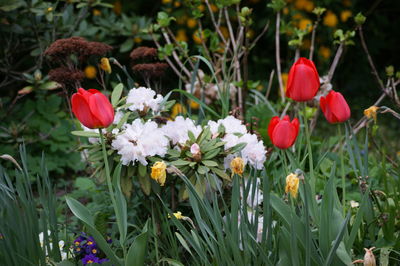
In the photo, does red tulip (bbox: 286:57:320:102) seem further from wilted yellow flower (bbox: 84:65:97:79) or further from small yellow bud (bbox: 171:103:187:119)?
wilted yellow flower (bbox: 84:65:97:79)

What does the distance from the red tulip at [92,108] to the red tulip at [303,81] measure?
536 mm

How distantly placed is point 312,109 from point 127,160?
145 cm

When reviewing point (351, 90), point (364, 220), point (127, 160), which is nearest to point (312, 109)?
point (364, 220)

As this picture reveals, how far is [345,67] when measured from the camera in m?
6.19

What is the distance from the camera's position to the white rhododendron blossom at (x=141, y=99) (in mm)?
2086

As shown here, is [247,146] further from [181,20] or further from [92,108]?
[181,20]

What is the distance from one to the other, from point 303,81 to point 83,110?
63 centimetres

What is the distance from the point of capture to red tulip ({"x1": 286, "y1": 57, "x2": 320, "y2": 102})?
1646mm

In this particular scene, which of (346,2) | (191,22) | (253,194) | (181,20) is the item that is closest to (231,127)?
(253,194)

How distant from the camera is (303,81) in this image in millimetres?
1660

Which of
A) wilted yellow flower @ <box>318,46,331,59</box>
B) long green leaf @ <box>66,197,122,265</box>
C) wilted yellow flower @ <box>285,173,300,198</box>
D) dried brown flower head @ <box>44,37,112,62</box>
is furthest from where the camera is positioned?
wilted yellow flower @ <box>318,46,331,59</box>

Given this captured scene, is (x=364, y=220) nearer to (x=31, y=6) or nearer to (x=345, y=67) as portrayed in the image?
(x=31, y=6)

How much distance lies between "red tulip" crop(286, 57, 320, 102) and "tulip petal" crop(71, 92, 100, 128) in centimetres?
57

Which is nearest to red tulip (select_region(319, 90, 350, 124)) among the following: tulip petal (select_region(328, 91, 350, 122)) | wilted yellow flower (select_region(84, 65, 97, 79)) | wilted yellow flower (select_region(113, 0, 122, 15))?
tulip petal (select_region(328, 91, 350, 122))
